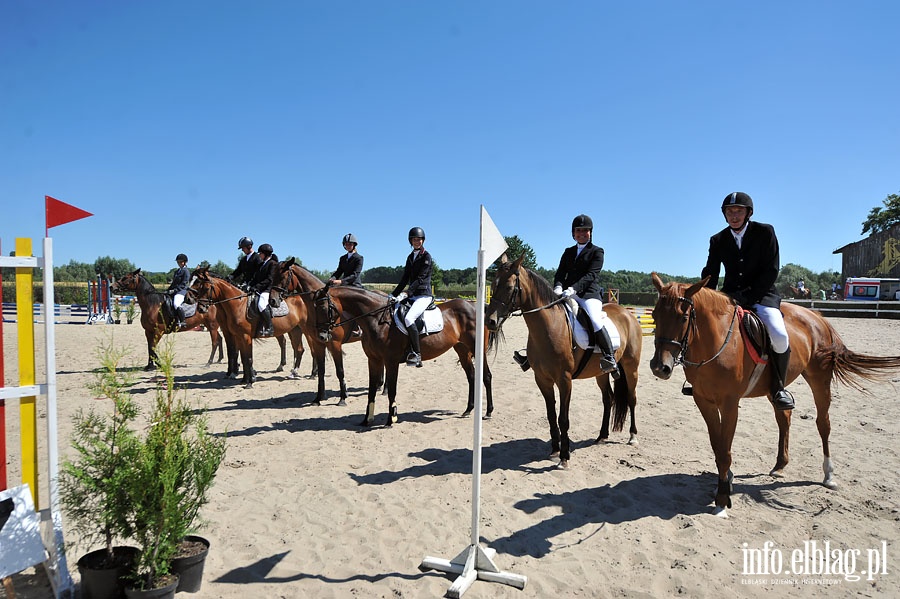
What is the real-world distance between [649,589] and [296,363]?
961 cm

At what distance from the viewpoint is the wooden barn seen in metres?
35.0

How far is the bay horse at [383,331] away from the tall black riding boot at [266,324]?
2.38 m

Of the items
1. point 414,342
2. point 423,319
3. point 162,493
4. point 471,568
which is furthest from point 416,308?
point 162,493

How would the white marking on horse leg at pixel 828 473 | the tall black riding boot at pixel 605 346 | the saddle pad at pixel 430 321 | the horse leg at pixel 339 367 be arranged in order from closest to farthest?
the white marking on horse leg at pixel 828 473, the tall black riding boot at pixel 605 346, the saddle pad at pixel 430 321, the horse leg at pixel 339 367

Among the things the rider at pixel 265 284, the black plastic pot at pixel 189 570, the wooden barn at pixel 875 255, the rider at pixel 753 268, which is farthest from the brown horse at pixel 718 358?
the wooden barn at pixel 875 255

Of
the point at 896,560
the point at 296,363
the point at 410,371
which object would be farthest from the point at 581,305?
the point at 296,363

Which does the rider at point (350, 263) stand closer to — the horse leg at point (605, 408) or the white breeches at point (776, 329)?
the horse leg at point (605, 408)

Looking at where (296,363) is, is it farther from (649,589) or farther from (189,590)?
(649,589)

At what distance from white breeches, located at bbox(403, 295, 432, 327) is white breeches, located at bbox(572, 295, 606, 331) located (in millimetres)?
2576

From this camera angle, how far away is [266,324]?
33.6 feet

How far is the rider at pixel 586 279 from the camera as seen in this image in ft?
20.0

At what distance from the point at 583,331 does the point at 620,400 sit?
127 cm

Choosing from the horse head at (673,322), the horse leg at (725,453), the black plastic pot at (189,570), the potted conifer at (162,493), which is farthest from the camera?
the horse leg at (725,453)

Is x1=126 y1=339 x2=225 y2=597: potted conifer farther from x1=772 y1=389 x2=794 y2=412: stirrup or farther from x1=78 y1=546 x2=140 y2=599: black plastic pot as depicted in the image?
x1=772 y1=389 x2=794 y2=412: stirrup
